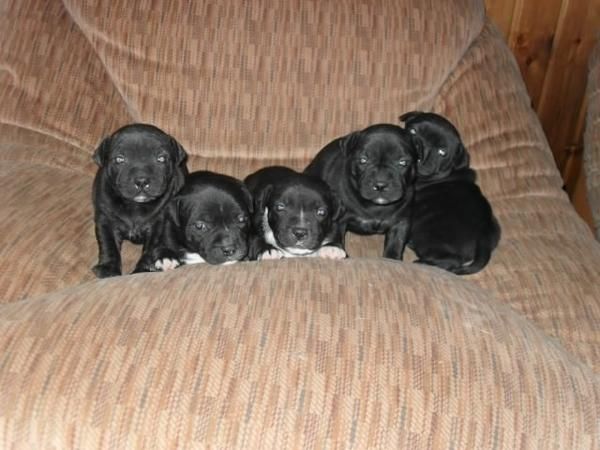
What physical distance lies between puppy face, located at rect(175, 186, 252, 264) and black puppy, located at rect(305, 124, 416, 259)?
40 centimetres

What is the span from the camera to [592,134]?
2557 mm

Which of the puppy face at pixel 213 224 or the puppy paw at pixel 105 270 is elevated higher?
the puppy face at pixel 213 224

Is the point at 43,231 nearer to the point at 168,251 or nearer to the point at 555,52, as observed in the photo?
the point at 168,251

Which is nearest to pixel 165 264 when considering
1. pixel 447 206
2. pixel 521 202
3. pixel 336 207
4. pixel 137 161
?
pixel 137 161

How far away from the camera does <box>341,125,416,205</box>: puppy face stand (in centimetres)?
236

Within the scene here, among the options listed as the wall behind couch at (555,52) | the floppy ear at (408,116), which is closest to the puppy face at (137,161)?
the floppy ear at (408,116)

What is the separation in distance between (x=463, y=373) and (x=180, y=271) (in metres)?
0.72

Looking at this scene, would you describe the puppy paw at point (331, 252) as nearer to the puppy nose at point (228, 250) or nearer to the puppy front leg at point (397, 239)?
the puppy front leg at point (397, 239)

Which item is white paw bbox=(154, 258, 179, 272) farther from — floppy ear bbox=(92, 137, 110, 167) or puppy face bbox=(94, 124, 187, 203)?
floppy ear bbox=(92, 137, 110, 167)

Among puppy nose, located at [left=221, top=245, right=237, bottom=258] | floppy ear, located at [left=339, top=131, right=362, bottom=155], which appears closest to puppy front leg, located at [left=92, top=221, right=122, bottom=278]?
puppy nose, located at [left=221, top=245, right=237, bottom=258]

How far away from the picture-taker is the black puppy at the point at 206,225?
2.23 m

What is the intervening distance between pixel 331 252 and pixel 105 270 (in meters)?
0.70

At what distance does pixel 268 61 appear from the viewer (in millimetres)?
2559

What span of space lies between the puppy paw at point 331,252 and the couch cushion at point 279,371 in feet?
2.05
